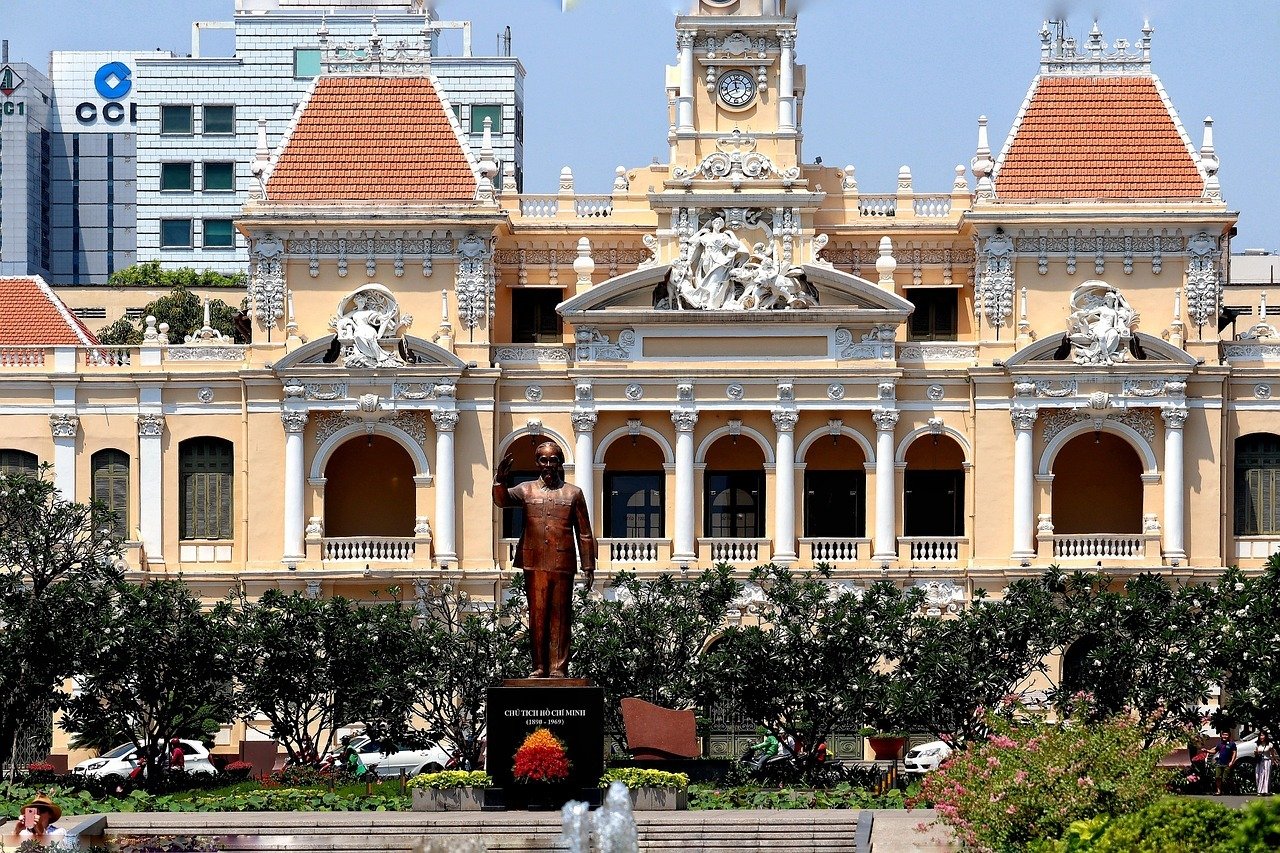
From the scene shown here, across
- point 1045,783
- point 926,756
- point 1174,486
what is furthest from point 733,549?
point 1045,783

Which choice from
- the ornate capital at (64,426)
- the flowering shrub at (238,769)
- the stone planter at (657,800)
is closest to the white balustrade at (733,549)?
the flowering shrub at (238,769)

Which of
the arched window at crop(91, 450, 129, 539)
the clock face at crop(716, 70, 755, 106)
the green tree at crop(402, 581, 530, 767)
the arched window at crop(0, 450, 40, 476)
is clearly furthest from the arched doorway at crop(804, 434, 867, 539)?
the arched window at crop(0, 450, 40, 476)

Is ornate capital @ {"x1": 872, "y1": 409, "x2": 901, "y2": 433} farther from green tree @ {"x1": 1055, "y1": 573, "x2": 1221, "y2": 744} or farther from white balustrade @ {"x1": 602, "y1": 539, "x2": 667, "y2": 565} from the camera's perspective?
green tree @ {"x1": 1055, "y1": 573, "x2": 1221, "y2": 744}

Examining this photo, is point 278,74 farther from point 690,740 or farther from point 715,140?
point 690,740

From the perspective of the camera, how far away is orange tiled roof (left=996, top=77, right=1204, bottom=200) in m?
70.4

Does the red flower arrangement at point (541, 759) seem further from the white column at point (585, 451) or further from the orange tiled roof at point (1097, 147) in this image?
the orange tiled roof at point (1097, 147)

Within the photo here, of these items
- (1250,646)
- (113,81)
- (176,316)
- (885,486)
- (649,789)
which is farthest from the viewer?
(113,81)

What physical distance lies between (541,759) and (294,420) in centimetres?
2718

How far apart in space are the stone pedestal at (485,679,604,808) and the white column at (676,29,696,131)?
29391 millimetres

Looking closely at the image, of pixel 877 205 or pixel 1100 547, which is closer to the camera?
pixel 1100 547

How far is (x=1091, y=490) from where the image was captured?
71938mm

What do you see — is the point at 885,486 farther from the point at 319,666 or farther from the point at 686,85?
the point at 319,666

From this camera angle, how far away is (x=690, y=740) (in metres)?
52.7

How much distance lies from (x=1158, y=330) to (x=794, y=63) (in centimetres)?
1231
